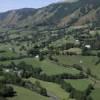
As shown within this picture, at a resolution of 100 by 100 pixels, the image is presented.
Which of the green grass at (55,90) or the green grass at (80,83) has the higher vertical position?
the green grass at (55,90)

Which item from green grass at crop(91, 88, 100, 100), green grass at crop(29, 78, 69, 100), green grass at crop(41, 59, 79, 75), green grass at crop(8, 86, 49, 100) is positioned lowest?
green grass at crop(91, 88, 100, 100)

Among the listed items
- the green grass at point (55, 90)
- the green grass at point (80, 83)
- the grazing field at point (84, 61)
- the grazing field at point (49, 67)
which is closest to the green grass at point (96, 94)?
the green grass at point (80, 83)

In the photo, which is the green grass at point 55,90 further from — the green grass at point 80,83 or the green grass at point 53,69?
the green grass at point 53,69

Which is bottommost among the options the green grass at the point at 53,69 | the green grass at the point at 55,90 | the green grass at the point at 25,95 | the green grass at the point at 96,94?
the green grass at the point at 96,94

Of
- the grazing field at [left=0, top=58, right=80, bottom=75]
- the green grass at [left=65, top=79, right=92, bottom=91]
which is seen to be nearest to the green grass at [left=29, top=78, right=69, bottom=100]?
the green grass at [left=65, top=79, right=92, bottom=91]

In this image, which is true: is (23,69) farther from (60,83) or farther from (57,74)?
(60,83)

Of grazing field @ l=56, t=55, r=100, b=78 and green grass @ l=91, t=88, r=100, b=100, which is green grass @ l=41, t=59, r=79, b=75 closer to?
grazing field @ l=56, t=55, r=100, b=78

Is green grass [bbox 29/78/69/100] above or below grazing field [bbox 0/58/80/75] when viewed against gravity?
below

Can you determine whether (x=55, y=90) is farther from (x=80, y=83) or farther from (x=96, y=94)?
(x=80, y=83)

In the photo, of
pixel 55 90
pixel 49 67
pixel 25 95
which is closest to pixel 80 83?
pixel 55 90
